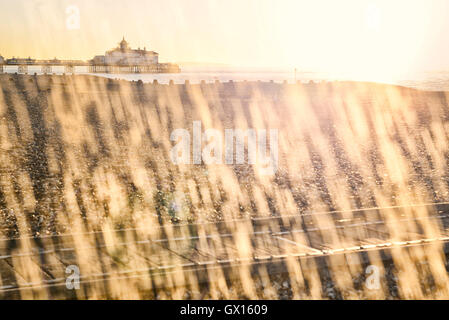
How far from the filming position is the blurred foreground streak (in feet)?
36.4

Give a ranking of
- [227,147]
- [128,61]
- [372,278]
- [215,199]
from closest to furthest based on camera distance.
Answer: [372,278] < [215,199] < [227,147] < [128,61]

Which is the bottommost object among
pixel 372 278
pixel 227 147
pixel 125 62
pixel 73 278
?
pixel 372 278

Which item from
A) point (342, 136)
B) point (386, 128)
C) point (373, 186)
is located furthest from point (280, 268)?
point (386, 128)

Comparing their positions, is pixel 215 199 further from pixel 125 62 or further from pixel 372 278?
pixel 125 62

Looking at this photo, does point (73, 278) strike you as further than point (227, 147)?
No

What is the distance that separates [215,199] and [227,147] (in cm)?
780

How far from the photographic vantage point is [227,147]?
1104 inches

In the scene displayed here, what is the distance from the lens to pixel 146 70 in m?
139

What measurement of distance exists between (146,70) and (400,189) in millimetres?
121994

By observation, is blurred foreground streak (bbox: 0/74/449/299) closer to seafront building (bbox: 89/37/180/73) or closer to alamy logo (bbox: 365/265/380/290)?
alamy logo (bbox: 365/265/380/290)

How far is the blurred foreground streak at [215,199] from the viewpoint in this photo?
11.1m

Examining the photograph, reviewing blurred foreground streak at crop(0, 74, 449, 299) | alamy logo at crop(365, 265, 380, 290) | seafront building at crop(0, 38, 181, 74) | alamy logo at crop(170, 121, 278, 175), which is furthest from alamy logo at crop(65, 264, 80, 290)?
seafront building at crop(0, 38, 181, 74)

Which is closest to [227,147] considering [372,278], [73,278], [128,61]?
[372,278]
